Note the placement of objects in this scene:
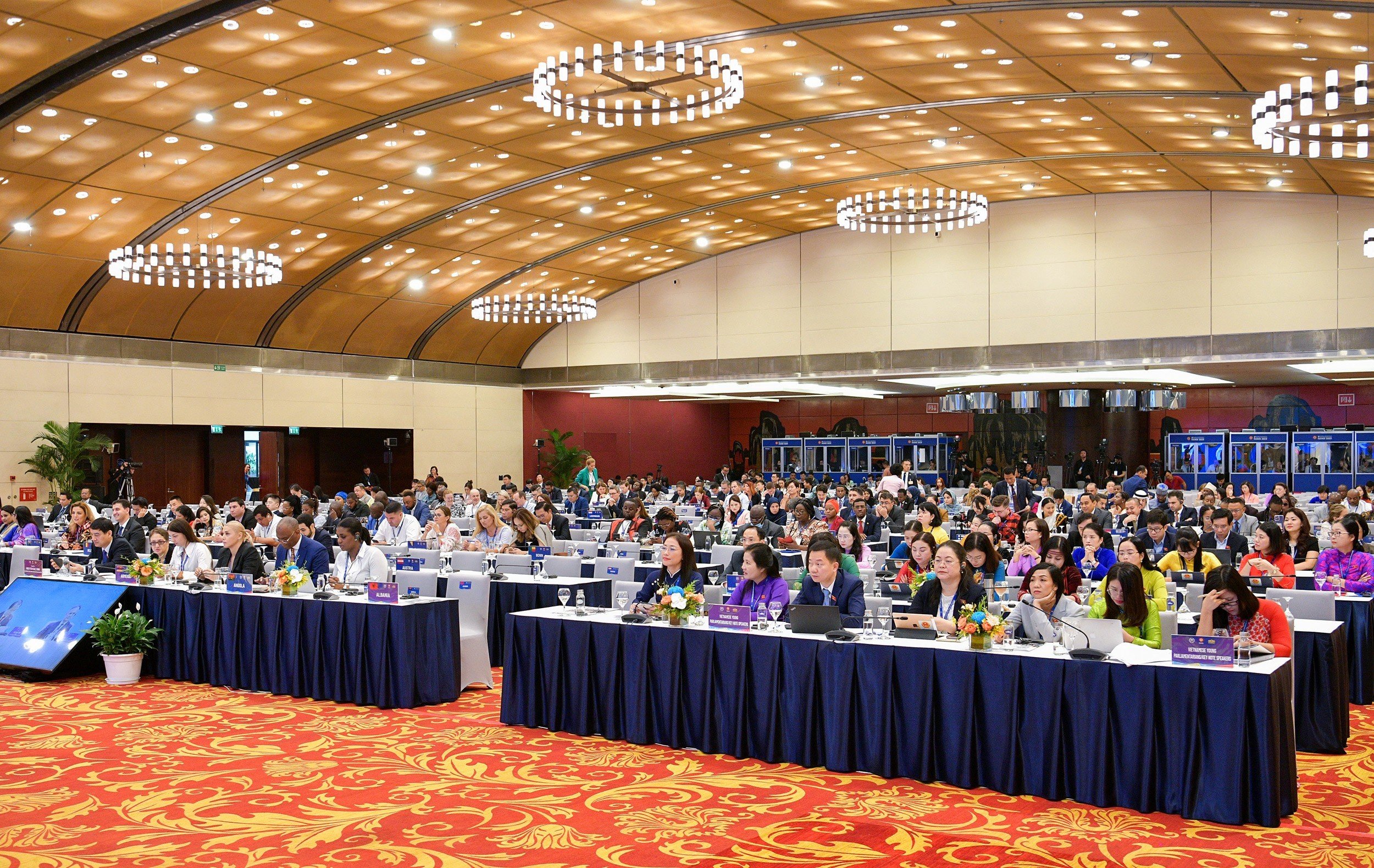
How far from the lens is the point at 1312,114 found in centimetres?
1270

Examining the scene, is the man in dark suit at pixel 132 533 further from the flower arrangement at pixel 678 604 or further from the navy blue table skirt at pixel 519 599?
the flower arrangement at pixel 678 604

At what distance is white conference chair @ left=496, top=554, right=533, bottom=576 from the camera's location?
1034 centimetres

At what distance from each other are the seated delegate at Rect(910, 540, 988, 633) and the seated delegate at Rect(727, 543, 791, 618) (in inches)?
33.8

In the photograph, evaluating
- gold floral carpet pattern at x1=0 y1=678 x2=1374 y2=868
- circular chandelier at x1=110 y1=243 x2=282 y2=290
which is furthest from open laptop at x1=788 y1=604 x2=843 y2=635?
circular chandelier at x1=110 y1=243 x2=282 y2=290

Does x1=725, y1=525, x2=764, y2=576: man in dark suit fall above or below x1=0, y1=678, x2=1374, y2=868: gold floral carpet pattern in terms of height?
above

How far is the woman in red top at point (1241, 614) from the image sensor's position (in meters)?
5.97

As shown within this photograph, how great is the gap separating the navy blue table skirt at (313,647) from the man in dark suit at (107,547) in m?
1.36

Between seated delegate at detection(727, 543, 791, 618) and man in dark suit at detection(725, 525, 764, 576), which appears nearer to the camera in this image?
seated delegate at detection(727, 543, 791, 618)

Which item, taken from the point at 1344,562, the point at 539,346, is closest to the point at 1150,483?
the point at 539,346

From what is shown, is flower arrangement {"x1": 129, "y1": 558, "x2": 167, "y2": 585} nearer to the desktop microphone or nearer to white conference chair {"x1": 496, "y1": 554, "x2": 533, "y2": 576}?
white conference chair {"x1": 496, "y1": 554, "x2": 533, "y2": 576}

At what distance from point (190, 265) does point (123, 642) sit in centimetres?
1189

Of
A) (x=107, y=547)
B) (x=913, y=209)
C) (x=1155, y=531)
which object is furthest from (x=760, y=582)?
(x=913, y=209)

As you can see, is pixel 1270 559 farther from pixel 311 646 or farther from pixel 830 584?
pixel 311 646

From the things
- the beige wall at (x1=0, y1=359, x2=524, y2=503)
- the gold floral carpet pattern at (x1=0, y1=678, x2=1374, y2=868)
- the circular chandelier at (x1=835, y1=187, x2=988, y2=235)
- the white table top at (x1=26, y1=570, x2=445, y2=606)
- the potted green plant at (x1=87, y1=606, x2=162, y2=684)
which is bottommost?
the gold floral carpet pattern at (x1=0, y1=678, x2=1374, y2=868)
